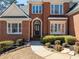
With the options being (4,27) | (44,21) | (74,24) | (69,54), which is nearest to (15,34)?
(4,27)

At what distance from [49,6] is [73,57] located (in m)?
20.5

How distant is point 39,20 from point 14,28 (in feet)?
20.3

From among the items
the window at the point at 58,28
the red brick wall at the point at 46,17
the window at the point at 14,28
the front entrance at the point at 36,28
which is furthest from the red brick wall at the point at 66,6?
the window at the point at 14,28

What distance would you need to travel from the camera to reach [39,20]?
4125 cm

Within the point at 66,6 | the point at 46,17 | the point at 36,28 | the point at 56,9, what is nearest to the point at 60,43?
the point at 46,17

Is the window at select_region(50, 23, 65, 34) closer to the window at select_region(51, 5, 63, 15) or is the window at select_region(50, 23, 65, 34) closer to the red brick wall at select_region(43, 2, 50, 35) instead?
the red brick wall at select_region(43, 2, 50, 35)

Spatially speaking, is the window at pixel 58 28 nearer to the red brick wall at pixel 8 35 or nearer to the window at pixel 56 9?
the window at pixel 56 9

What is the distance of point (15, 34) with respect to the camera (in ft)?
119

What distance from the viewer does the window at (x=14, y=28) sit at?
36.4 m

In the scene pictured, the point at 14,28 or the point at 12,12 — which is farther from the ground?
the point at 12,12

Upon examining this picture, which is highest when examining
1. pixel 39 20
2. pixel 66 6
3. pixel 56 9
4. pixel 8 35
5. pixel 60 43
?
pixel 66 6

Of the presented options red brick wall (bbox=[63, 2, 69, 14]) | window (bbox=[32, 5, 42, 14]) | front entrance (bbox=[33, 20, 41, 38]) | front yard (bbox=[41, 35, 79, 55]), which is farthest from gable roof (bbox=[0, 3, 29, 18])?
red brick wall (bbox=[63, 2, 69, 14])

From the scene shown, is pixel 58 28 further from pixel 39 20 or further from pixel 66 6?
pixel 66 6

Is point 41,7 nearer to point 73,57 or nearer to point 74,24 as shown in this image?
point 74,24
